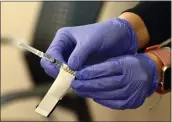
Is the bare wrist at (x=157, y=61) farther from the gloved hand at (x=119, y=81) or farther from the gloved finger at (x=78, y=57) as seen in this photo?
the gloved finger at (x=78, y=57)

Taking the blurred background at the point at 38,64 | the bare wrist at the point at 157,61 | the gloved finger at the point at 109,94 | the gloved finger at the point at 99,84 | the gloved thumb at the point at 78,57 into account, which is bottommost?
the blurred background at the point at 38,64

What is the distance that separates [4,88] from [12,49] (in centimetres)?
18

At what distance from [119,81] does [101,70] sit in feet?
0.16

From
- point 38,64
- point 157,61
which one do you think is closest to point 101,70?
point 157,61

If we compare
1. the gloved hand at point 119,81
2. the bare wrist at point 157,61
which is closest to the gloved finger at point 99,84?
the gloved hand at point 119,81

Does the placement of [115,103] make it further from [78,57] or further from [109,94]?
[78,57]

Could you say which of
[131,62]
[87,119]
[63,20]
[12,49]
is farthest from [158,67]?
[12,49]

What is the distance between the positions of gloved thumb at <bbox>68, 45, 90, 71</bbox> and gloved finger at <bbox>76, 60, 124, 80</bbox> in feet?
0.05

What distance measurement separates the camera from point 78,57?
0.55 m

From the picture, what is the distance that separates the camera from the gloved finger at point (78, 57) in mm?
543

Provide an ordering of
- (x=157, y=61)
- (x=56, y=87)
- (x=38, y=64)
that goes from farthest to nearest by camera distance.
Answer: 1. (x=38, y=64)
2. (x=157, y=61)
3. (x=56, y=87)

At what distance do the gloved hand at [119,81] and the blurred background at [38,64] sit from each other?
14.5 inches

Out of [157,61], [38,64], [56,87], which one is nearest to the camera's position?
[56,87]

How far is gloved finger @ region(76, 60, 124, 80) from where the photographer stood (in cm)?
55
